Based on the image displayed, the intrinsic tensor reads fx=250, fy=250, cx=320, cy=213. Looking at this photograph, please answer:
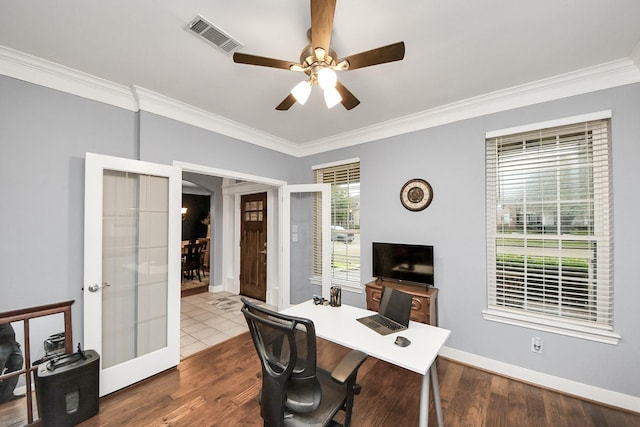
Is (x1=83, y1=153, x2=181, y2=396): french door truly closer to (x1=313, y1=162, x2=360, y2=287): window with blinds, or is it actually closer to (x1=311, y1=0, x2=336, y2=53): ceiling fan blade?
(x1=311, y1=0, x2=336, y2=53): ceiling fan blade

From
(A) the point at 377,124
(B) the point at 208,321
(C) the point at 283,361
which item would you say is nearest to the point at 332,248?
(A) the point at 377,124

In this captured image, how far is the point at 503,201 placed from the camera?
263 cm

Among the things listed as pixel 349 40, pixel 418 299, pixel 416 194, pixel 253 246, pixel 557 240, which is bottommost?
pixel 418 299

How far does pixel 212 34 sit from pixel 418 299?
2.97 m

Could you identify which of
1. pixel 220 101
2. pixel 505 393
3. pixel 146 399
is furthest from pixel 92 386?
pixel 505 393

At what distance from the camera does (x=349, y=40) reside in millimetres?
1826

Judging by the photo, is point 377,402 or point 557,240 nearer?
point 377,402

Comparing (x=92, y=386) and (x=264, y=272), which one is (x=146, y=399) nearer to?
(x=92, y=386)

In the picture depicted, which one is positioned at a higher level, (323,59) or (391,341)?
(323,59)

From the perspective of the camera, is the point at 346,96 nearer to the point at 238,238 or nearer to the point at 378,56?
the point at 378,56

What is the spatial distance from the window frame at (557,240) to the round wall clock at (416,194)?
603 millimetres

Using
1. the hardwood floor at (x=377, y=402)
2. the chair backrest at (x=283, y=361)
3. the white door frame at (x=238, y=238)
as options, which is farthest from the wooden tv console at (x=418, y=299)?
the white door frame at (x=238, y=238)

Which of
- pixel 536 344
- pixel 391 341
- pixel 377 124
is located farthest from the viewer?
pixel 377 124

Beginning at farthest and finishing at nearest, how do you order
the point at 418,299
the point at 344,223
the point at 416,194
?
the point at 344,223
the point at 416,194
the point at 418,299
